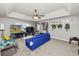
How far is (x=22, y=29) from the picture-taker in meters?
8.97

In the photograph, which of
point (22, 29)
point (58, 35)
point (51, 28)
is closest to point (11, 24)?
point (22, 29)

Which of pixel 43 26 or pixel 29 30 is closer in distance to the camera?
pixel 29 30

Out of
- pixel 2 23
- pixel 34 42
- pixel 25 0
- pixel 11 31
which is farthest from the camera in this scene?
pixel 11 31

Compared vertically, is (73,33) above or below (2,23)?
below

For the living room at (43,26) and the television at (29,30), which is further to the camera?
the television at (29,30)

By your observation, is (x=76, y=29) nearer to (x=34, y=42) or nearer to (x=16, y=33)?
(x=34, y=42)

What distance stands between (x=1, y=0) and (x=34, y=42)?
284cm

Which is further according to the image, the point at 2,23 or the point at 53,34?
the point at 53,34

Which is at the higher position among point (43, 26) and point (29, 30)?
point (43, 26)

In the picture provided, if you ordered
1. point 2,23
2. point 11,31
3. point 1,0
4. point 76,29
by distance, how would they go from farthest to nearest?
1. point 11,31
2. point 2,23
3. point 76,29
4. point 1,0

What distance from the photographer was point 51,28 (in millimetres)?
8867

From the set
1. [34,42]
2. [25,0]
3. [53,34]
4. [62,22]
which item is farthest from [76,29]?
[25,0]

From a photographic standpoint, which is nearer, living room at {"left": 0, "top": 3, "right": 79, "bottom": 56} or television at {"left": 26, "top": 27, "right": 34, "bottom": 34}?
→ living room at {"left": 0, "top": 3, "right": 79, "bottom": 56}

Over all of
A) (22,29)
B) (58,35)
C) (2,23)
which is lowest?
(58,35)
